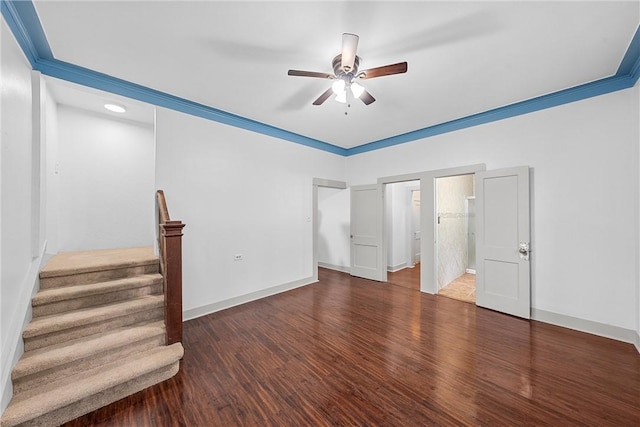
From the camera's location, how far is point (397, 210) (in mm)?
6371

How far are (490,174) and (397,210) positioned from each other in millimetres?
2831

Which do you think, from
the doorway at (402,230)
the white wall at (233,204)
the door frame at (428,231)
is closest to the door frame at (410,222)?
the doorway at (402,230)

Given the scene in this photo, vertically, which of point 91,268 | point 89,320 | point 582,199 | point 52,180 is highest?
point 52,180

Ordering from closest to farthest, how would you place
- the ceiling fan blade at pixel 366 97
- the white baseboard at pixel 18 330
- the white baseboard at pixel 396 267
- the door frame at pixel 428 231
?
1. the white baseboard at pixel 18 330
2. the ceiling fan blade at pixel 366 97
3. the door frame at pixel 428 231
4. the white baseboard at pixel 396 267

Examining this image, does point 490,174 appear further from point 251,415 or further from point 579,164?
point 251,415

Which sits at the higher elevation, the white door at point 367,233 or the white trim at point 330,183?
the white trim at point 330,183

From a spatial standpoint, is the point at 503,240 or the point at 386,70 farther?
the point at 503,240

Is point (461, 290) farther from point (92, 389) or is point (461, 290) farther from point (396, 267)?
point (92, 389)

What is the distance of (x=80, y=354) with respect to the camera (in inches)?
77.7

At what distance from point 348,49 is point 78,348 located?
3341mm

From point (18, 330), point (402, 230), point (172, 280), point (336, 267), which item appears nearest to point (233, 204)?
point (172, 280)

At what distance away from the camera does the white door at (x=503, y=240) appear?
333cm

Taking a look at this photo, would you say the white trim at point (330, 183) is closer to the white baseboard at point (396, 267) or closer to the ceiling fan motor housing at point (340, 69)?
the white baseboard at point (396, 267)

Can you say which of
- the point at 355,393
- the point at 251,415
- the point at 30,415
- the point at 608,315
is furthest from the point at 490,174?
the point at 30,415
